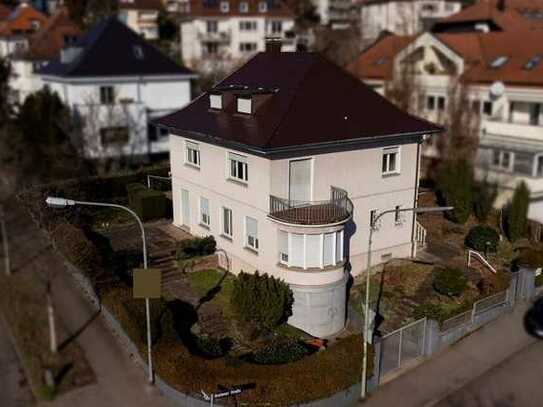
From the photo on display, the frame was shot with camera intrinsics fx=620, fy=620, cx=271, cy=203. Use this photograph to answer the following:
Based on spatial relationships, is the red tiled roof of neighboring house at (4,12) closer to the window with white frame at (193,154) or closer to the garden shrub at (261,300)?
the window with white frame at (193,154)

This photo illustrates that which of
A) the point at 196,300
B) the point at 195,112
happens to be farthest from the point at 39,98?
the point at 196,300

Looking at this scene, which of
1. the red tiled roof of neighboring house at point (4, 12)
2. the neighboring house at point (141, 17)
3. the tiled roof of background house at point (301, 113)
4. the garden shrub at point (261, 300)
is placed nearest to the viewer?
the garden shrub at point (261, 300)

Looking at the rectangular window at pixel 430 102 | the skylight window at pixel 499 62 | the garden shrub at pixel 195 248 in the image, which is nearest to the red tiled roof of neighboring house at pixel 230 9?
the rectangular window at pixel 430 102

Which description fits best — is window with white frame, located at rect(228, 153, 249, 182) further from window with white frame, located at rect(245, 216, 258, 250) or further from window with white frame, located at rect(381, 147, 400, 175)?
window with white frame, located at rect(381, 147, 400, 175)

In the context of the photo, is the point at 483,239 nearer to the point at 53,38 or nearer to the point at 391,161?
the point at 391,161

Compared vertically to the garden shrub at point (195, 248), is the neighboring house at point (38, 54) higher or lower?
higher
